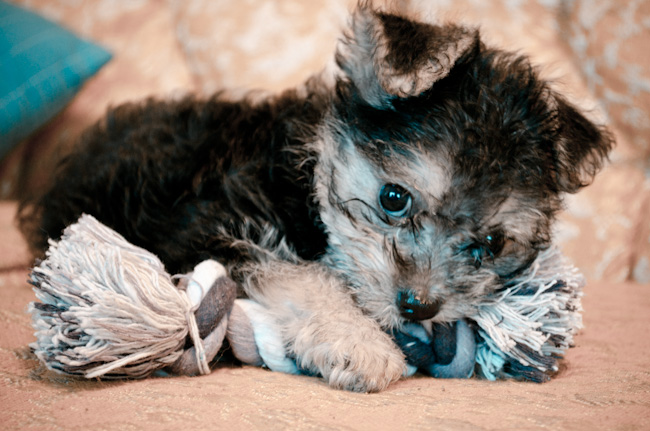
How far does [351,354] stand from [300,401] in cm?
25

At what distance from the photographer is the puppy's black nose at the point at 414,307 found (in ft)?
5.82

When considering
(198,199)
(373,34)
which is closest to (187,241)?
(198,199)

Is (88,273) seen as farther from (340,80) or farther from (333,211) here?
(340,80)

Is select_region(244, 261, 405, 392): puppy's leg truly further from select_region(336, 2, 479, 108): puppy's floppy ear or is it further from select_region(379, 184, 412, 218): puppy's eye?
select_region(336, 2, 479, 108): puppy's floppy ear

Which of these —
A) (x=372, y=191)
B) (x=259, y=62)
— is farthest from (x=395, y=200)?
(x=259, y=62)

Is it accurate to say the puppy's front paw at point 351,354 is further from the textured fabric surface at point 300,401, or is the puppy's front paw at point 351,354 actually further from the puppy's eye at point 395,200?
the puppy's eye at point 395,200

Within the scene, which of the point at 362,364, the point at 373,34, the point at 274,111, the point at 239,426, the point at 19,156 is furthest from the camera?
the point at 19,156

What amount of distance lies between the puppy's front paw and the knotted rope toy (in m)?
0.11

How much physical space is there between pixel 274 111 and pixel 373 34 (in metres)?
0.78

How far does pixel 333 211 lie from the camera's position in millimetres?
2123

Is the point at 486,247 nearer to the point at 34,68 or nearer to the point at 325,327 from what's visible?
the point at 325,327

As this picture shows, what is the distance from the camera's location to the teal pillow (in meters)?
3.47

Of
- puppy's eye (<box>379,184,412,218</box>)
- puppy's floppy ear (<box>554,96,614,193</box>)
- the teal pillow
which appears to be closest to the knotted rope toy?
puppy's floppy ear (<box>554,96,614,193</box>)

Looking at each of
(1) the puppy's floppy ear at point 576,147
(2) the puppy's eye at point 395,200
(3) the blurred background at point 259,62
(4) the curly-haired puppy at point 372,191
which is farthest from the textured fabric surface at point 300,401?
(3) the blurred background at point 259,62
